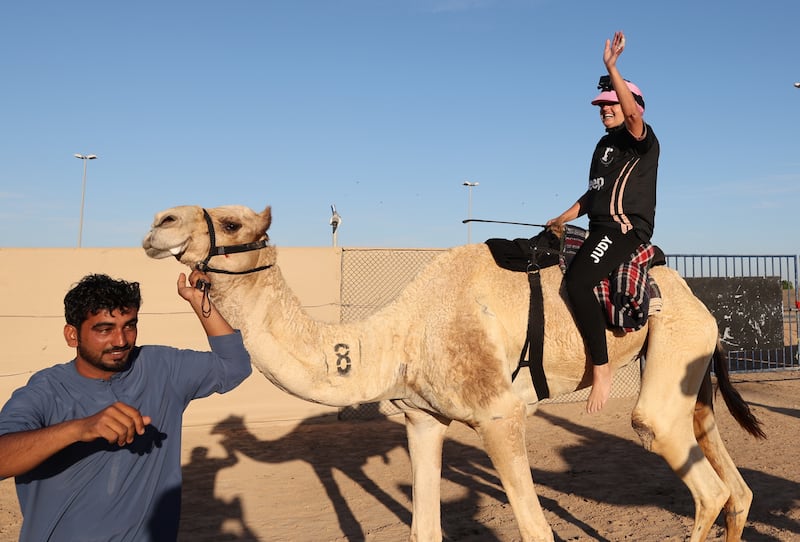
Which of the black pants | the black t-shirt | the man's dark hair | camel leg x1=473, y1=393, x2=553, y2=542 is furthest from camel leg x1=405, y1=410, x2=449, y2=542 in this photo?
the man's dark hair

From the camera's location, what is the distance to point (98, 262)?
502 inches

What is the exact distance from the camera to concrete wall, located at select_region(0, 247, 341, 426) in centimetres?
1227

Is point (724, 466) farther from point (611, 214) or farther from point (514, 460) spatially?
point (611, 214)

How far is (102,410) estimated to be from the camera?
7.73 feet

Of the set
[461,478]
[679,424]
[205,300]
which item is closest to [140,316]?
[461,478]

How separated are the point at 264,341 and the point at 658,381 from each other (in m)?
2.82

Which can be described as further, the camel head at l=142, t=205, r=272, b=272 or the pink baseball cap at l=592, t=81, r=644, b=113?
the pink baseball cap at l=592, t=81, r=644, b=113

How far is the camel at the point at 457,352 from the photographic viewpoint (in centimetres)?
458

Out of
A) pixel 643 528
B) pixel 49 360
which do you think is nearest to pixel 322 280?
pixel 49 360

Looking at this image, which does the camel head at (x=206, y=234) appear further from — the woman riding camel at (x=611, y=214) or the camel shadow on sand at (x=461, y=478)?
the camel shadow on sand at (x=461, y=478)

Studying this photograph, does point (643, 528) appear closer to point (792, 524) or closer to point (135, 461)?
point (792, 524)

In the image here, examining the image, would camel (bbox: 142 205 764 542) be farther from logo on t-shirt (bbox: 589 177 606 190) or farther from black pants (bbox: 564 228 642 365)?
logo on t-shirt (bbox: 589 177 606 190)

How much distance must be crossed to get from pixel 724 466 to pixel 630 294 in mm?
1744

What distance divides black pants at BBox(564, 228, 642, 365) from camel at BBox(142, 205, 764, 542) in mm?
211
